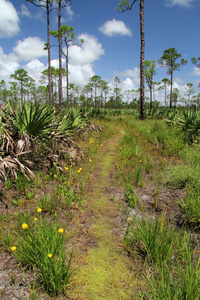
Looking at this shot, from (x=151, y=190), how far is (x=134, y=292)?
2286 millimetres

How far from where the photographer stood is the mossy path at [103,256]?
169 cm

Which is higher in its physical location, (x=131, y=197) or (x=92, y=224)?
(x=131, y=197)

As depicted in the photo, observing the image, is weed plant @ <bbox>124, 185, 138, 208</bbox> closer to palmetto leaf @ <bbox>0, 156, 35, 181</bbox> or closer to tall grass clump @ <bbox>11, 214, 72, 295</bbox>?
tall grass clump @ <bbox>11, 214, 72, 295</bbox>

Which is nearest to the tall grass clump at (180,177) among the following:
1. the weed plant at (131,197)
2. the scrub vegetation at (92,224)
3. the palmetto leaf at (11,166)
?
the scrub vegetation at (92,224)

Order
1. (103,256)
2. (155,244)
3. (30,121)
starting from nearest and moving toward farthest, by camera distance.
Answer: (155,244)
(103,256)
(30,121)

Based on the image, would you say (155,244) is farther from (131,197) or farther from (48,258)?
(131,197)

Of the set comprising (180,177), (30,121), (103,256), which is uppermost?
(30,121)

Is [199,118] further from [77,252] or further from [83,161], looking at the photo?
[77,252]

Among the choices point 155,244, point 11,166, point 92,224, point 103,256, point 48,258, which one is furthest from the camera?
point 11,166

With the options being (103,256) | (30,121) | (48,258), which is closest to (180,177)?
(103,256)

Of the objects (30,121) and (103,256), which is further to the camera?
(30,121)

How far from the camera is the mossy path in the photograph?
1686 mm

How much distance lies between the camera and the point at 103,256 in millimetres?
2094

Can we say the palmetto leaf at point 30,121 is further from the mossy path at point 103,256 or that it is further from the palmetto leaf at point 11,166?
the mossy path at point 103,256
